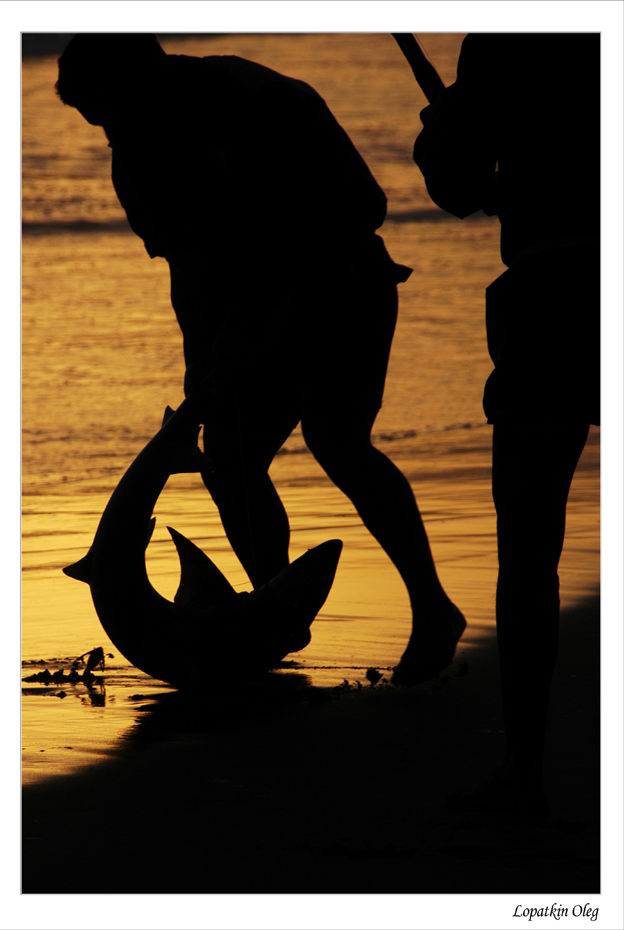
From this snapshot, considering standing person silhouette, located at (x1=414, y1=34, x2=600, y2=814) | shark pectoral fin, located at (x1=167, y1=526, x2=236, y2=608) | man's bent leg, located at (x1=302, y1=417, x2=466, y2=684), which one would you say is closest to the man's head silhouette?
man's bent leg, located at (x1=302, y1=417, x2=466, y2=684)

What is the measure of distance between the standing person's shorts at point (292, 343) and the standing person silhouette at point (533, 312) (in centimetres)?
175

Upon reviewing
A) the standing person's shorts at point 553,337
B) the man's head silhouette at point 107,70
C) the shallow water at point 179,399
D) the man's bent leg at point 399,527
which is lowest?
the shallow water at point 179,399

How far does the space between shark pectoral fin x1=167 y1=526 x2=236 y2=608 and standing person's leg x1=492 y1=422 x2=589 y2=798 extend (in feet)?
5.41

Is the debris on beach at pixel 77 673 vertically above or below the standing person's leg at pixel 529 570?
below

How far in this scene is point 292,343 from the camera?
7523mm

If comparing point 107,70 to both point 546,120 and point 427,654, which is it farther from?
point 427,654

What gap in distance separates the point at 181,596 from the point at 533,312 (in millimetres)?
2135

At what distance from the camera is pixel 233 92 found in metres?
7.47

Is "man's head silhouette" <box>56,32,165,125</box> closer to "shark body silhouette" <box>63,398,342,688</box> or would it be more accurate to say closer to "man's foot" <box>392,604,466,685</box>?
"shark body silhouette" <box>63,398,342,688</box>

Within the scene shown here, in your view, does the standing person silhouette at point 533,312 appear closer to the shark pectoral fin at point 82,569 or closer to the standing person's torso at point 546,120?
the standing person's torso at point 546,120

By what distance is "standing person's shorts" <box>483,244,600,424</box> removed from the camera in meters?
5.61

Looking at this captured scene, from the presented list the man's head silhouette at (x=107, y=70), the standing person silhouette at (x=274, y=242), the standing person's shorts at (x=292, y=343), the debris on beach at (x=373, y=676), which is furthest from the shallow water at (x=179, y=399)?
the man's head silhouette at (x=107, y=70)

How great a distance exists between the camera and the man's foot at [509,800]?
5.70 m

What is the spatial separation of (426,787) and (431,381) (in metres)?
8.65
